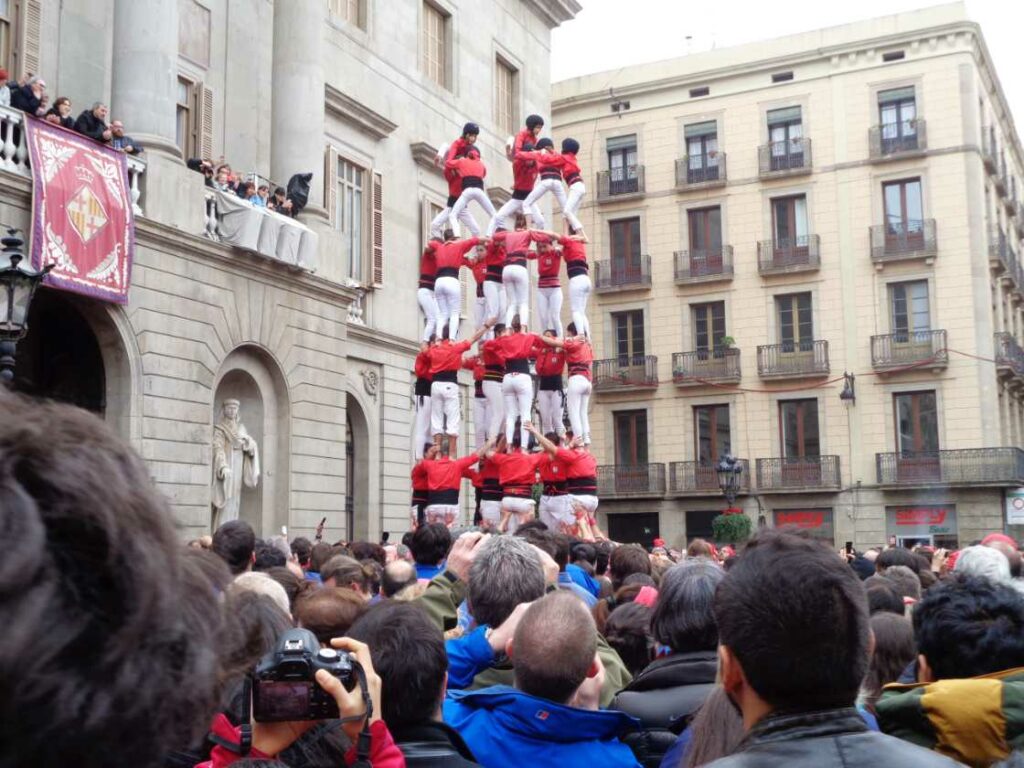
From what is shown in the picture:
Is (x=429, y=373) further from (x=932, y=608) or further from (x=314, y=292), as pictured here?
(x=932, y=608)

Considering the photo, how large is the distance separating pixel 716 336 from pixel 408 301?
604 inches

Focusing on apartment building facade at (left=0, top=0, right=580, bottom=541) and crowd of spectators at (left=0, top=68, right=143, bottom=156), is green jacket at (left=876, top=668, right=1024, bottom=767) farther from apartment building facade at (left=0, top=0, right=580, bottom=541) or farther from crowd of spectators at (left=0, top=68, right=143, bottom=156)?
crowd of spectators at (left=0, top=68, right=143, bottom=156)

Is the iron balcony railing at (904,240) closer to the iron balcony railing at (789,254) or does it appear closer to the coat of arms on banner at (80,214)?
the iron balcony railing at (789,254)

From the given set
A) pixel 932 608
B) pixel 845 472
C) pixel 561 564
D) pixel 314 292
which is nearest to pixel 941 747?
pixel 932 608

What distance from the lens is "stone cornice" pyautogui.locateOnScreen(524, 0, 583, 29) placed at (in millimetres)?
34719

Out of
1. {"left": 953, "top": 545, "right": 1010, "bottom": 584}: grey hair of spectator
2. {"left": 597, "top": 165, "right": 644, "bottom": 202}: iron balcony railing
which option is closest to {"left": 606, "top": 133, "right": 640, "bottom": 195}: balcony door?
{"left": 597, "top": 165, "right": 644, "bottom": 202}: iron balcony railing

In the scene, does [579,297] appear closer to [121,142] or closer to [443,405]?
[443,405]

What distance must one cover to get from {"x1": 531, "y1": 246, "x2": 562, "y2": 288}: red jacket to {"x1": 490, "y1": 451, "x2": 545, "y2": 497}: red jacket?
3.19m

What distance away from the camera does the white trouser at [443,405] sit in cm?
1891

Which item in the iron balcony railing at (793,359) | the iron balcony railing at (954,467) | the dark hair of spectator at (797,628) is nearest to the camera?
the dark hair of spectator at (797,628)

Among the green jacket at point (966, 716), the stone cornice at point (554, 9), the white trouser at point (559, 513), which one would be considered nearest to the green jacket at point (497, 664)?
the green jacket at point (966, 716)

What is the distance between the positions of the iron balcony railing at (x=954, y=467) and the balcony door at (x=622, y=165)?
13265 millimetres

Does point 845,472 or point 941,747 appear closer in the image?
point 941,747

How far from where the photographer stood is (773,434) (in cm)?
3819
